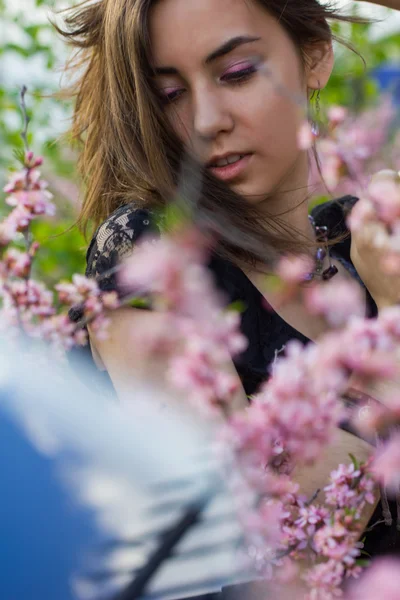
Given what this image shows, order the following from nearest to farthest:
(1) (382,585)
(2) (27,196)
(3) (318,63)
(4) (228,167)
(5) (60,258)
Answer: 1. (1) (382,585)
2. (2) (27,196)
3. (4) (228,167)
4. (3) (318,63)
5. (5) (60,258)

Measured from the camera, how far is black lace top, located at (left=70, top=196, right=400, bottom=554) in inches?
55.4

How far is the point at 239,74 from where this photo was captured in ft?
5.11

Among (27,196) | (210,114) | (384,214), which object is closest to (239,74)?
(210,114)

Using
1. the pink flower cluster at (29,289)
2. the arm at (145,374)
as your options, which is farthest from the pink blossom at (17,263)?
the arm at (145,374)

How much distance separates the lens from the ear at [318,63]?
1.89 meters

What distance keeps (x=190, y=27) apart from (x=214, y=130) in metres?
0.21

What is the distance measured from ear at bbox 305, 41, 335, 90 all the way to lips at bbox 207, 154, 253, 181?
413mm

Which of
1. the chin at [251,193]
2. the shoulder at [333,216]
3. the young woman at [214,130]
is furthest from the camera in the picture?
the shoulder at [333,216]

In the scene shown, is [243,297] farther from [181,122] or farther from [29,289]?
[29,289]

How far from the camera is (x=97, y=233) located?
5.17 feet

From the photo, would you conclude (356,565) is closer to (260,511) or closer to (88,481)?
(260,511)

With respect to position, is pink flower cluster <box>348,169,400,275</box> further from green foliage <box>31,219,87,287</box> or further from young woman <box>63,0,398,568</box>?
green foliage <box>31,219,87,287</box>

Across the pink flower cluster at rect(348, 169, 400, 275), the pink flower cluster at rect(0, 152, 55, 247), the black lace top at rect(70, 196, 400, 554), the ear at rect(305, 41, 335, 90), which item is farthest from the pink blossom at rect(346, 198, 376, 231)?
the ear at rect(305, 41, 335, 90)

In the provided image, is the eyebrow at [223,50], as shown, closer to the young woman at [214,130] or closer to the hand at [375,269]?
the young woman at [214,130]
